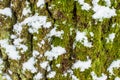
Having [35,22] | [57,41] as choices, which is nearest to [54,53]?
[57,41]

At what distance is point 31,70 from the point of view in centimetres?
157

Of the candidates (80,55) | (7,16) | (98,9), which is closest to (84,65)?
(80,55)

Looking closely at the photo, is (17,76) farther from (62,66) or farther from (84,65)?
(84,65)

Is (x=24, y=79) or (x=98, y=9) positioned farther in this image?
(x=24, y=79)

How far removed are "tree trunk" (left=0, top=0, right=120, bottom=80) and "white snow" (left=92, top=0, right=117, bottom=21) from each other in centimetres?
1

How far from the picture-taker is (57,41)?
1.53m

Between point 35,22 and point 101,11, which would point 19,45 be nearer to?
point 35,22

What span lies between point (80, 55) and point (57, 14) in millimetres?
221

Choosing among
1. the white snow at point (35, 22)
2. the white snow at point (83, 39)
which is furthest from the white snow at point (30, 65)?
the white snow at point (83, 39)

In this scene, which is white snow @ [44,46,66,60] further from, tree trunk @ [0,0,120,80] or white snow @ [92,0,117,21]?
white snow @ [92,0,117,21]

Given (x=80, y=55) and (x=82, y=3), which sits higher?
(x=82, y=3)

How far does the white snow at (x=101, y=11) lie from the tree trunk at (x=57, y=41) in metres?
0.01

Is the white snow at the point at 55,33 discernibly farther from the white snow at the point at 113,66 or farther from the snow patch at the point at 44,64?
the white snow at the point at 113,66

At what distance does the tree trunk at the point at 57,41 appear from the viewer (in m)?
1.48
